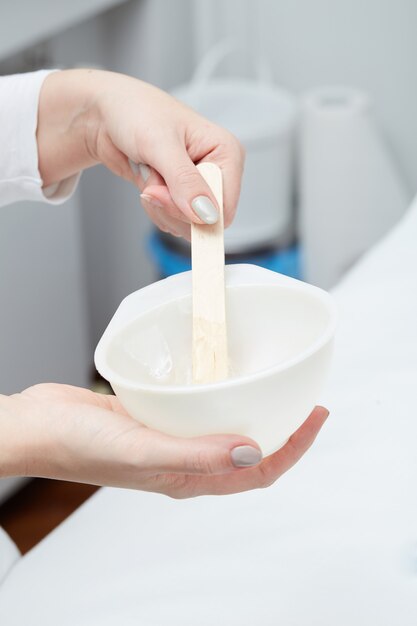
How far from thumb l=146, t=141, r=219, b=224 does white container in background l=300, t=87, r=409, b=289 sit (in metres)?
0.98

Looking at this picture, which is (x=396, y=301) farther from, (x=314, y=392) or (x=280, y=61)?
(x=280, y=61)

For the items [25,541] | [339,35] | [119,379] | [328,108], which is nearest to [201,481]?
[119,379]

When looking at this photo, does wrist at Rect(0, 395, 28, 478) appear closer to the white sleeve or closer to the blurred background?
the white sleeve

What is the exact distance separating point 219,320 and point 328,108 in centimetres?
118

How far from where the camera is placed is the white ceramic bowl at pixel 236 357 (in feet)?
1.94

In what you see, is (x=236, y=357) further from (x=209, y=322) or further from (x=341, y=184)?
(x=341, y=184)

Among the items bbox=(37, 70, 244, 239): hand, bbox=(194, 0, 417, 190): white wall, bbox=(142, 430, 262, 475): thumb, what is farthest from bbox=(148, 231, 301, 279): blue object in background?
bbox=(142, 430, 262, 475): thumb

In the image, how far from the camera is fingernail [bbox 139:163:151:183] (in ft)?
2.89

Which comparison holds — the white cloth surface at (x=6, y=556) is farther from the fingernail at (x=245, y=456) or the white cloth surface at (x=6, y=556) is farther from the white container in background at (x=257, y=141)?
the white container in background at (x=257, y=141)

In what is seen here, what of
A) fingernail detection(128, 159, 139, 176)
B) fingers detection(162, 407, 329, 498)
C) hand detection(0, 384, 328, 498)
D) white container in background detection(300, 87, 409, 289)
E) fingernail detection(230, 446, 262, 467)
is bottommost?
white container in background detection(300, 87, 409, 289)

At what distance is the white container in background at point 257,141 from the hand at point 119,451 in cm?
115

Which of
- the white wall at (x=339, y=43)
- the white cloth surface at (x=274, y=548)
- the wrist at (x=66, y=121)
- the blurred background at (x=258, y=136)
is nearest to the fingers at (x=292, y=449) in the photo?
the white cloth surface at (x=274, y=548)

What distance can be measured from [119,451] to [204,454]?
0.06 meters

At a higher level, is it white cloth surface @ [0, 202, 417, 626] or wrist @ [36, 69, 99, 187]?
wrist @ [36, 69, 99, 187]
